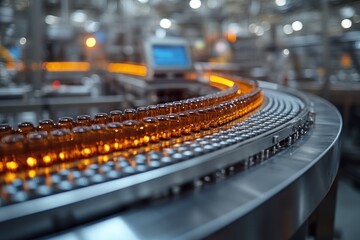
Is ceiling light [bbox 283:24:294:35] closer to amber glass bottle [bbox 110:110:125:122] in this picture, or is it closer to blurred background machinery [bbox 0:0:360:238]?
blurred background machinery [bbox 0:0:360:238]

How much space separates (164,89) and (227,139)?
1912mm

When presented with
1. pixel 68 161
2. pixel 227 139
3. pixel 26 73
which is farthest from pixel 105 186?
pixel 26 73

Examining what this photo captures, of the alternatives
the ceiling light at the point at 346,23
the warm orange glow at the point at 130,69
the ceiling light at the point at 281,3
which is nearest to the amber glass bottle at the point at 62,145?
the warm orange glow at the point at 130,69

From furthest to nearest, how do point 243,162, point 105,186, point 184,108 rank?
1. point 184,108
2. point 243,162
3. point 105,186

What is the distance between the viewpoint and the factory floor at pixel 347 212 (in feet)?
6.92

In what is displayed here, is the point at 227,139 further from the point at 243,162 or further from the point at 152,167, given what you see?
the point at 152,167

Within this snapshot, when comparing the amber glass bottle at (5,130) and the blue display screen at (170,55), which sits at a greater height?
the blue display screen at (170,55)

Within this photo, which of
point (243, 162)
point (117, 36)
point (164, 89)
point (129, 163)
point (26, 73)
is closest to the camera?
point (129, 163)

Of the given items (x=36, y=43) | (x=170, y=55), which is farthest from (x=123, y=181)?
(x=170, y=55)

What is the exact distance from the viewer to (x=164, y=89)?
8.71 feet

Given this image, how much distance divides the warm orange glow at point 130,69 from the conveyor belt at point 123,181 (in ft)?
7.17

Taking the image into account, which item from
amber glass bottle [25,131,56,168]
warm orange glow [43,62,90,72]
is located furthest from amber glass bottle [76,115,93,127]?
warm orange glow [43,62,90,72]

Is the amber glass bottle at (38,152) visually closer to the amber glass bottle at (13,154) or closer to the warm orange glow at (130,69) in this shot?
the amber glass bottle at (13,154)

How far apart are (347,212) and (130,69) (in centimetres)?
240
